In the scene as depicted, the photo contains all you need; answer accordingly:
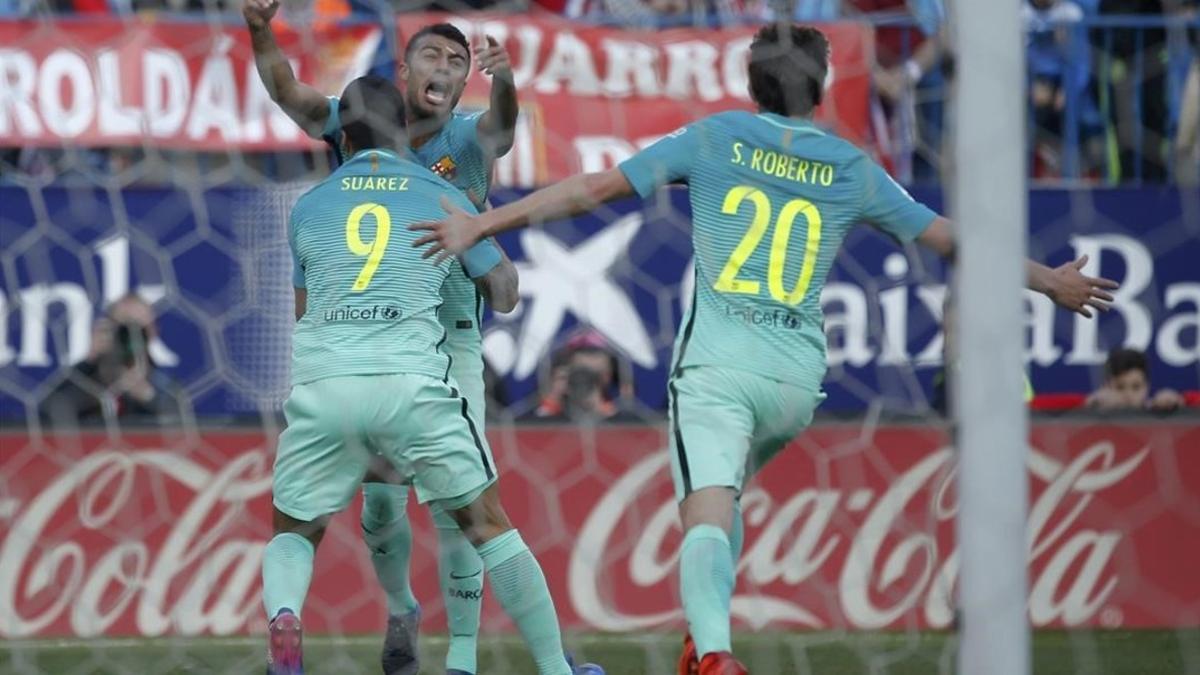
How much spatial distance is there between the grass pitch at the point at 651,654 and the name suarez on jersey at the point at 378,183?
1.80 m

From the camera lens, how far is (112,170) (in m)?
8.38

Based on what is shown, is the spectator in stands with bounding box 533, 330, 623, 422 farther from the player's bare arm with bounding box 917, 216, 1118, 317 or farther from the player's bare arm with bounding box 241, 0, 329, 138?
the player's bare arm with bounding box 917, 216, 1118, 317

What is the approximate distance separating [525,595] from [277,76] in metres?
1.40

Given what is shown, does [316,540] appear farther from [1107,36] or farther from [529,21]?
[1107,36]

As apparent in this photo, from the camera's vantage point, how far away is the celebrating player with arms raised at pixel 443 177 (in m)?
5.27

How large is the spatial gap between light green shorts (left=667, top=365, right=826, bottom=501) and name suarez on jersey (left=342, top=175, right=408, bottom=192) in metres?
0.77

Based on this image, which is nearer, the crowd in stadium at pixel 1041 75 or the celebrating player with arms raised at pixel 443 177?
the celebrating player with arms raised at pixel 443 177

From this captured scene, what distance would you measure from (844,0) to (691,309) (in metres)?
4.11

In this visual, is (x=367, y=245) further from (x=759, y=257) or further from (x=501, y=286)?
(x=759, y=257)

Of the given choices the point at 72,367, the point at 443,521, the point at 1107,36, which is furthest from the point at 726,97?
the point at 443,521

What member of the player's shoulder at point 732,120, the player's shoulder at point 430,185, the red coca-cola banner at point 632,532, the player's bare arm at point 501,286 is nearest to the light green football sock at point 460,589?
the player's bare arm at point 501,286

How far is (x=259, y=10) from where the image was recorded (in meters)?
5.02

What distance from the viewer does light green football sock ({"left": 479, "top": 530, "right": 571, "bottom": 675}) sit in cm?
500

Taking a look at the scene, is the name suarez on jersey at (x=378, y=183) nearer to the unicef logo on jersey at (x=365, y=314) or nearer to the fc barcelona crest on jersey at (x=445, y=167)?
the unicef logo on jersey at (x=365, y=314)
